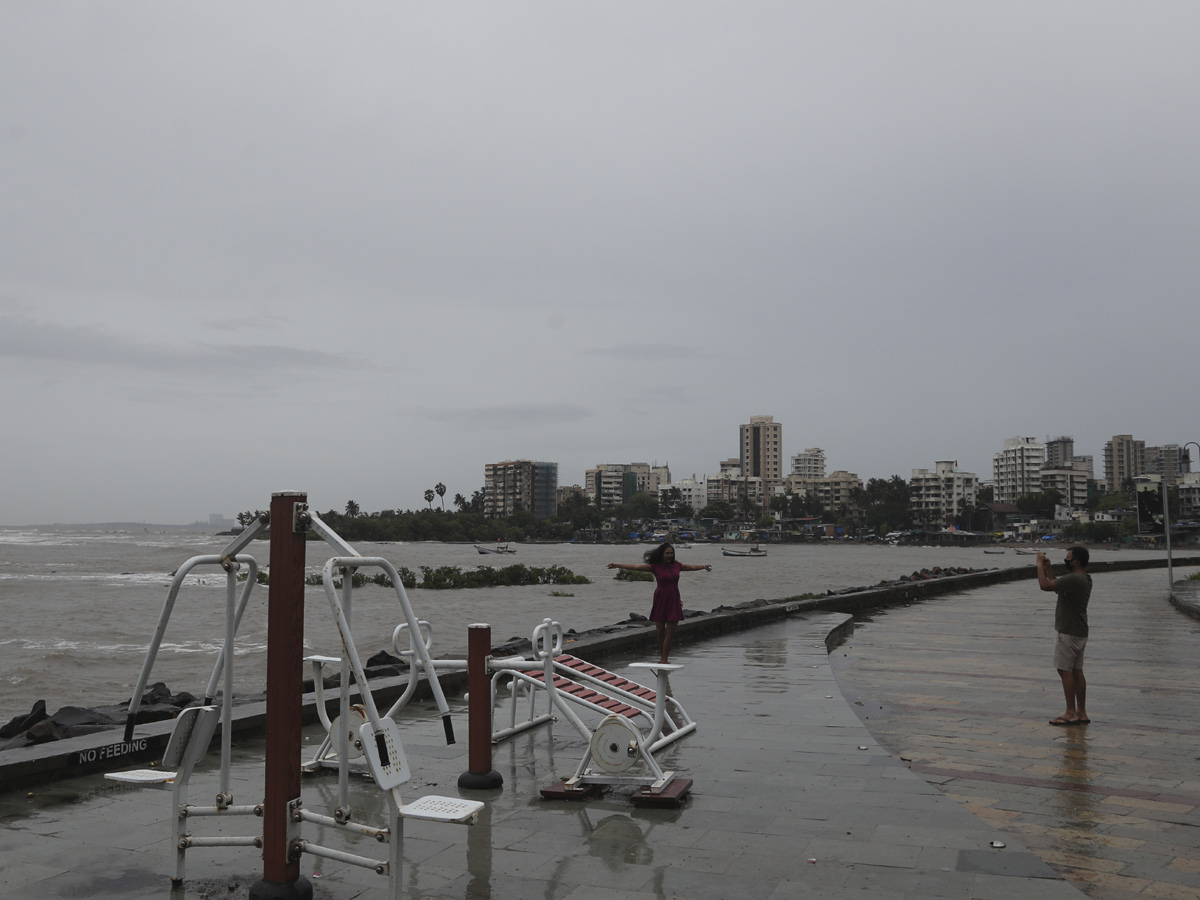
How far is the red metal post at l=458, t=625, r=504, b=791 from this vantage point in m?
5.86

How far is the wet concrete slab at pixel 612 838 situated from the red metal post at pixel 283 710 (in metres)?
0.34

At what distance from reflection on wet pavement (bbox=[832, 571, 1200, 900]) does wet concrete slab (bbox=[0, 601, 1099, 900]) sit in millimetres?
277

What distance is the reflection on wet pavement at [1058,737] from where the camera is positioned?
4879 millimetres

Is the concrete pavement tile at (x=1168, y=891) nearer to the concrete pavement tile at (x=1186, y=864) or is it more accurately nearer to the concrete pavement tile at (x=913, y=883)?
the concrete pavement tile at (x=1186, y=864)

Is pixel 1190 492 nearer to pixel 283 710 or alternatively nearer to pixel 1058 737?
pixel 1058 737

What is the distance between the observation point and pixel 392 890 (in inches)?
147

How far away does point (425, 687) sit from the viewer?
893 cm

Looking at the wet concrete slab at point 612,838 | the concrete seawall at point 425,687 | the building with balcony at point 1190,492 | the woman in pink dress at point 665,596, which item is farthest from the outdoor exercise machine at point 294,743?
the building with balcony at point 1190,492

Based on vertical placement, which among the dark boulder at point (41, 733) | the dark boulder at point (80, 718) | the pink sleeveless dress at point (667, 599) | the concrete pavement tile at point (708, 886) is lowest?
the dark boulder at point (80, 718)

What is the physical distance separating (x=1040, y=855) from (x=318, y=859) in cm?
371

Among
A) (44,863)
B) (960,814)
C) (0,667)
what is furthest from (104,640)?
(960,814)

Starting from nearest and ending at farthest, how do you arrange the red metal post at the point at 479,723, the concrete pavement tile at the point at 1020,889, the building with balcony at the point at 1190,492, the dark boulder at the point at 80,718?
the concrete pavement tile at the point at 1020,889 < the red metal post at the point at 479,723 < the dark boulder at the point at 80,718 < the building with balcony at the point at 1190,492

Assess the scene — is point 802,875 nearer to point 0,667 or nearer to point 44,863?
point 44,863

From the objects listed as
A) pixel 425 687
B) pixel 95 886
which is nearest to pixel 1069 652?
pixel 425 687
